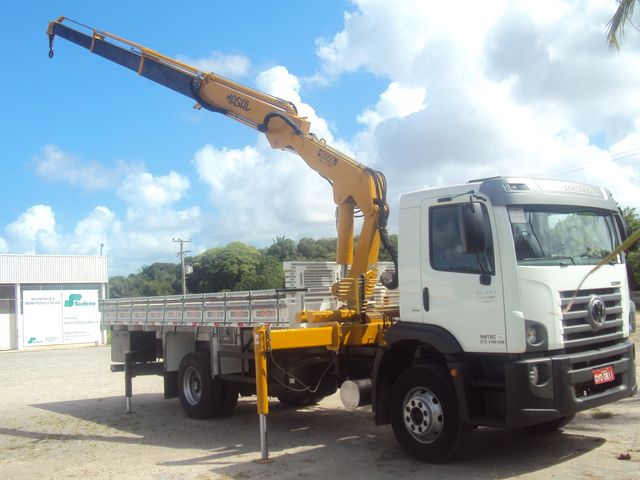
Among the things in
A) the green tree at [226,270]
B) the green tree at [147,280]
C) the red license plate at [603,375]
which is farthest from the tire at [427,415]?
the green tree at [147,280]

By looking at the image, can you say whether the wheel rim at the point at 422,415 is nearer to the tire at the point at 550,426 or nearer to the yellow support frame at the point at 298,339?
the yellow support frame at the point at 298,339

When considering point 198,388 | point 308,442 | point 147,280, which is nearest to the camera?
point 308,442

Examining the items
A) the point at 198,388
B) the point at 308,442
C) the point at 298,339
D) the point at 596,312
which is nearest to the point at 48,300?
the point at 198,388

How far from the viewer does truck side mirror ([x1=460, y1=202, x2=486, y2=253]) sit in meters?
6.43

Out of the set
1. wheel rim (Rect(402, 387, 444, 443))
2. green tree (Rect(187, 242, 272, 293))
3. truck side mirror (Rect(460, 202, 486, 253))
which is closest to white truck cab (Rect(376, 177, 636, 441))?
truck side mirror (Rect(460, 202, 486, 253))

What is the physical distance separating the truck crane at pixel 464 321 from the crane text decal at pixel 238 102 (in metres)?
3.14

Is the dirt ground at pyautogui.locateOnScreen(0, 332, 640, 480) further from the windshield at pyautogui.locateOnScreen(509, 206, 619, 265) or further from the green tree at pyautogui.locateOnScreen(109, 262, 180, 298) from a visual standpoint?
the green tree at pyautogui.locateOnScreen(109, 262, 180, 298)

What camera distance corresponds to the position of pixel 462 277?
273 inches

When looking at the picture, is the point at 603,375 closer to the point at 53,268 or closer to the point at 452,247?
the point at 452,247

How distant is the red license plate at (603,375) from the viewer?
6674mm

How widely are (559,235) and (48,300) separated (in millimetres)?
33074

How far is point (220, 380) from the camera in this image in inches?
411

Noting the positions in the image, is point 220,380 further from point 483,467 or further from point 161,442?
point 483,467

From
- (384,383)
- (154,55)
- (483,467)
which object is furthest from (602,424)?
(154,55)
